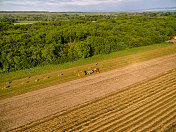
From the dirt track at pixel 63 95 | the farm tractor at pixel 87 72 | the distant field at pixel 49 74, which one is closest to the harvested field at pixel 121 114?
the dirt track at pixel 63 95

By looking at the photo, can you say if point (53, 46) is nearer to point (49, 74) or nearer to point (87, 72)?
point (49, 74)

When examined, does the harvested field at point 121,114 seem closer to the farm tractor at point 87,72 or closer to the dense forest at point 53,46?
the farm tractor at point 87,72

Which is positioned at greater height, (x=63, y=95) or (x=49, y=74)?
(x=49, y=74)

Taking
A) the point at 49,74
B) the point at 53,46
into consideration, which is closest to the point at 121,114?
the point at 49,74

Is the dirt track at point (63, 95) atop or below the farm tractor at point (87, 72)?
below

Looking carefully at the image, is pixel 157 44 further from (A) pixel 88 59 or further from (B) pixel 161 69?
(A) pixel 88 59

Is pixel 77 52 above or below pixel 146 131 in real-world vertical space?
above

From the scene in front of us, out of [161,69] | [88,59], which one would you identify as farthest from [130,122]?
[88,59]
